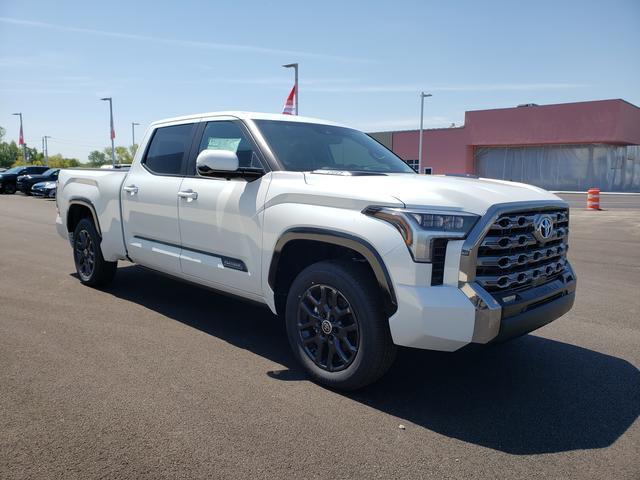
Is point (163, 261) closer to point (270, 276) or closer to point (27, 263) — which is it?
point (270, 276)

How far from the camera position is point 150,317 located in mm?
5254

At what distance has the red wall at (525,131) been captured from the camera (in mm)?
38906

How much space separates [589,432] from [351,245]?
175cm

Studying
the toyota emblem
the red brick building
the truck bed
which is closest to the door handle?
the truck bed

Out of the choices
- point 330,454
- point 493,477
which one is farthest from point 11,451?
point 493,477

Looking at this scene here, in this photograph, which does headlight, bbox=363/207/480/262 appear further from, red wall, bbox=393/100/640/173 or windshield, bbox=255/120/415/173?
red wall, bbox=393/100/640/173

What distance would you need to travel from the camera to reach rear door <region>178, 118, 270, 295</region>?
409cm

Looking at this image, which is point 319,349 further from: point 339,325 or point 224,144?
point 224,144

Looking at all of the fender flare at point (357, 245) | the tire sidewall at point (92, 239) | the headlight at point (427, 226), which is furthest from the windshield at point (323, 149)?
the tire sidewall at point (92, 239)

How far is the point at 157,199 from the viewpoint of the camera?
5066 millimetres

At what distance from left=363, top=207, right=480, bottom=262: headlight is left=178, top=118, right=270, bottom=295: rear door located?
128 centimetres

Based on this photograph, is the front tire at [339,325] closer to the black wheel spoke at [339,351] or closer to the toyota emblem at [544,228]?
the black wheel spoke at [339,351]

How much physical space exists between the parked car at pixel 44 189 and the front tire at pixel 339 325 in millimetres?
25562

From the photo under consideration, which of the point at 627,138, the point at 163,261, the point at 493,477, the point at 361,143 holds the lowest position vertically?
the point at 493,477
